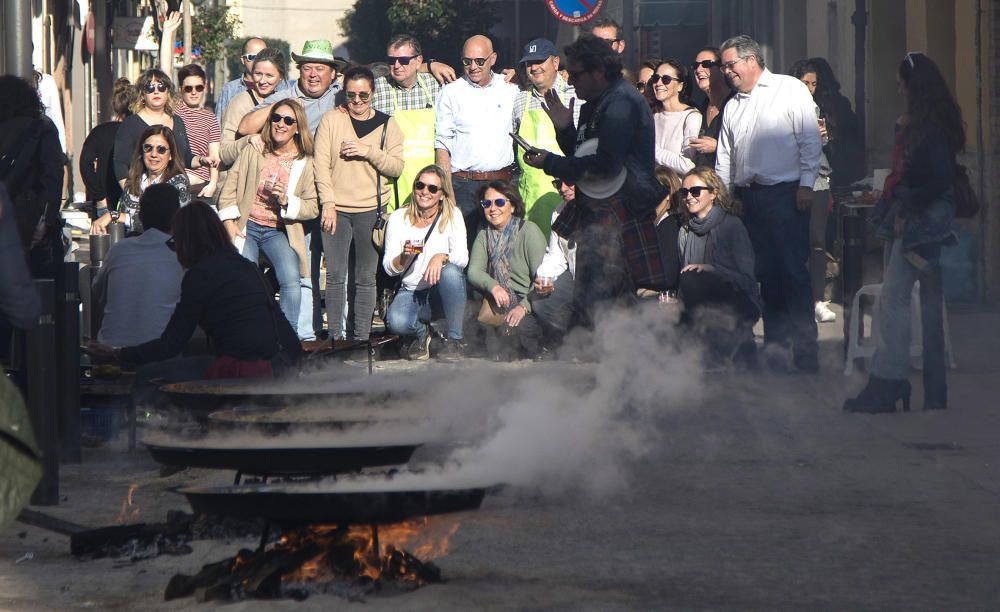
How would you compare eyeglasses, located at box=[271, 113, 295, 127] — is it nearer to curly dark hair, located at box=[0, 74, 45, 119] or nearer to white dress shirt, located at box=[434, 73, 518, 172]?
white dress shirt, located at box=[434, 73, 518, 172]

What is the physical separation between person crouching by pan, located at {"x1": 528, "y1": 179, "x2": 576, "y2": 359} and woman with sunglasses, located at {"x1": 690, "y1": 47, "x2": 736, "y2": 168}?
38.4 inches

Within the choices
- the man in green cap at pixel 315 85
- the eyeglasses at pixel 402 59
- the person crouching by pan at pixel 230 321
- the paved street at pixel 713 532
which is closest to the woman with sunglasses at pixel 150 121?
the man in green cap at pixel 315 85

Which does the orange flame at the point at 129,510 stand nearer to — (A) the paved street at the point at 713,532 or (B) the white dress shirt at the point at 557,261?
(A) the paved street at the point at 713,532

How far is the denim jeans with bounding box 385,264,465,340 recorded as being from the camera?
37.0ft

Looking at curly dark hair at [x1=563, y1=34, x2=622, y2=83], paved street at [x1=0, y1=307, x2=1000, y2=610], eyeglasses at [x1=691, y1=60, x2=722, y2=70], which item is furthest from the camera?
eyeglasses at [x1=691, y1=60, x2=722, y2=70]

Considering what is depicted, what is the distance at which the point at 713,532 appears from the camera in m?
5.63

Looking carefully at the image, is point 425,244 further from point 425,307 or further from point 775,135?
point 775,135

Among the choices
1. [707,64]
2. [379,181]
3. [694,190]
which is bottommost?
[694,190]

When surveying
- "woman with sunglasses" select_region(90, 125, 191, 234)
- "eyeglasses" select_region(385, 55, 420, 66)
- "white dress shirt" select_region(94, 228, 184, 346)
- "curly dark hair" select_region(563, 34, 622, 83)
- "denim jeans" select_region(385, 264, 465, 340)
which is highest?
"eyeglasses" select_region(385, 55, 420, 66)

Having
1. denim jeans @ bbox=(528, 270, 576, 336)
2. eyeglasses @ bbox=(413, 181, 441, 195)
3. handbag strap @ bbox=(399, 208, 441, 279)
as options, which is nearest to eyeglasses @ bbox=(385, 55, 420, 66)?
eyeglasses @ bbox=(413, 181, 441, 195)

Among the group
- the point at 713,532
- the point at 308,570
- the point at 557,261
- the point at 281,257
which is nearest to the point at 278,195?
the point at 281,257

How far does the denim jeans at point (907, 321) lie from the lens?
8.22 meters

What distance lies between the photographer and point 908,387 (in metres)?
8.35

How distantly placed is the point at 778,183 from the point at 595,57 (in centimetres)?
225
